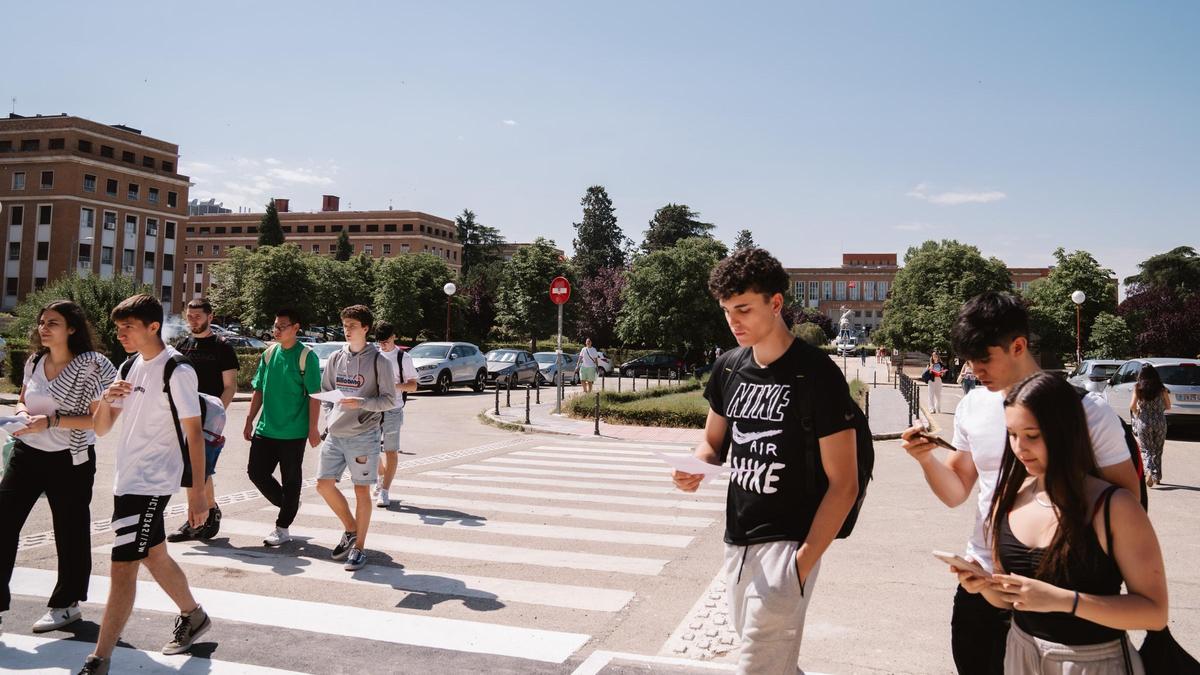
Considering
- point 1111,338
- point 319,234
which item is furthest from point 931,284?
point 319,234

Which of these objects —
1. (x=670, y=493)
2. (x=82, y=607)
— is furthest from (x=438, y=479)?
(x=82, y=607)

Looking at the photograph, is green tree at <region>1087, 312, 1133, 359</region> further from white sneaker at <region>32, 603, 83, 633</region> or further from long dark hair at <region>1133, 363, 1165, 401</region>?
white sneaker at <region>32, 603, 83, 633</region>

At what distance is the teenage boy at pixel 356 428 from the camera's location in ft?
20.1

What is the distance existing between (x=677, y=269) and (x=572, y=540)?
40041mm

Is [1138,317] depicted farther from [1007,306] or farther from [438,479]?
[1007,306]

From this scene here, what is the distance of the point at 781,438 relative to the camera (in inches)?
114

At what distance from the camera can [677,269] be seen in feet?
152

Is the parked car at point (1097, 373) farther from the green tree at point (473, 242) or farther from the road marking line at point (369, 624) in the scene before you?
the green tree at point (473, 242)

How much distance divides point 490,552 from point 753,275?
4.40 metres

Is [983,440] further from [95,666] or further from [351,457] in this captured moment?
[351,457]

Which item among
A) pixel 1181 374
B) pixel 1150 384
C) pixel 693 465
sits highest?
pixel 1181 374

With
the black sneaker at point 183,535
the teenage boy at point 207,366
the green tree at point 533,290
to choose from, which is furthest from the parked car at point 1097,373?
the green tree at point 533,290

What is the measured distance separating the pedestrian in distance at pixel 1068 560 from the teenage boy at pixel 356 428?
461 centimetres

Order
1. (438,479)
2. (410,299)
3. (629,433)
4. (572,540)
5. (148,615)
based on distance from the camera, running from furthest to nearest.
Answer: (410,299) → (629,433) → (438,479) → (572,540) → (148,615)
